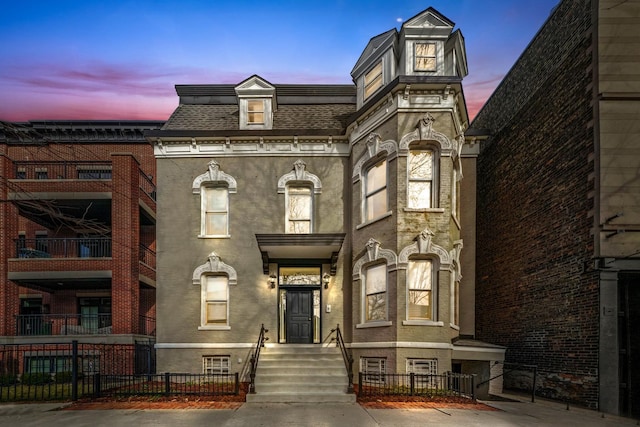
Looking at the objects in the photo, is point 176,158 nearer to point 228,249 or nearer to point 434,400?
point 228,249

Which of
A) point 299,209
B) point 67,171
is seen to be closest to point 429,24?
point 299,209

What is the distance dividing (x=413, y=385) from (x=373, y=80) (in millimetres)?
10244

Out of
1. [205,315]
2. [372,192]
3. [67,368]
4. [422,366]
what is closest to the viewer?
[422,366]

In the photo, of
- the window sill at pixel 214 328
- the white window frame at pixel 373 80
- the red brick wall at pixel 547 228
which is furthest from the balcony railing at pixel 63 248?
the red brick wall at pixel 547 228

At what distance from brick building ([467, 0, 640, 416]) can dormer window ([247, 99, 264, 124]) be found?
32.6 feet

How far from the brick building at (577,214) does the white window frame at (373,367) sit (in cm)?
472

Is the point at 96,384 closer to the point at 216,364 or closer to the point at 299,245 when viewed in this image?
the point at 216,364

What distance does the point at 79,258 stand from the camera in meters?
18.1

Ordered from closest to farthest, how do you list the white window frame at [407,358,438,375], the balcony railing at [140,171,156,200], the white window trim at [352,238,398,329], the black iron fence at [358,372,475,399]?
1. the black iron fence at [358,372,475,399]
2. the white window frame at [407,358,438,375]
3. the white window trim at [352,238,398,329]
4. the balcony railing at [140,171,156,200]

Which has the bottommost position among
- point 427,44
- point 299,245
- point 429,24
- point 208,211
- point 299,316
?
point 299,316

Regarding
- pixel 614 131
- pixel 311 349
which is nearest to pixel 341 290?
pixel 311 349

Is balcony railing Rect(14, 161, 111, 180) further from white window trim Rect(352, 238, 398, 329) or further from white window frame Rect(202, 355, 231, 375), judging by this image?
white window trim Rect(352, 238, 398, 329)

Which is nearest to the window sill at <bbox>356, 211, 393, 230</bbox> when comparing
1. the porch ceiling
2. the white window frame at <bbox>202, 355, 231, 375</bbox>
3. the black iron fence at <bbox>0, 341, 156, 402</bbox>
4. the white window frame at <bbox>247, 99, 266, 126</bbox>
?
the porch ceiling

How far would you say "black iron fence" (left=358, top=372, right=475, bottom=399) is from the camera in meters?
10.4
